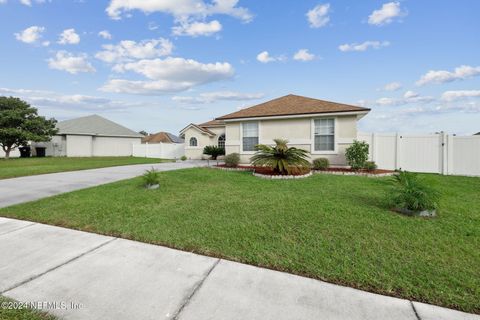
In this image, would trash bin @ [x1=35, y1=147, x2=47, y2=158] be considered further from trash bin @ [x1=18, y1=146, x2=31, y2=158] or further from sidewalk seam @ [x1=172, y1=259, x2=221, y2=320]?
→ sidewalk seam @ [x1=172, y1=259, x2=221, y2=320]

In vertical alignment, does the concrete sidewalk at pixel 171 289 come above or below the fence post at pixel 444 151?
below

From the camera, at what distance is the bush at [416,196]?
505 centimetres

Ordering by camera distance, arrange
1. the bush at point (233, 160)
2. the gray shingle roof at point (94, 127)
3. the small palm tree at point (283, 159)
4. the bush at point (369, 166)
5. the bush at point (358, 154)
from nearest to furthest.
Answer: the small palm tree at point (283, 159)
the bush at point (358, 154)
the bush at point (369, 166)
the bush at point (233, 160)
the gray shingle roof at point (94, 127)

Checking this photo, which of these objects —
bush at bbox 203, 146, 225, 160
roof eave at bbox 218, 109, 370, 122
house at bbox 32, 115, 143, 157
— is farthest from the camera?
house at bbox 32, 115, 143, 157

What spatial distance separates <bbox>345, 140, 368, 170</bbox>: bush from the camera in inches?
446

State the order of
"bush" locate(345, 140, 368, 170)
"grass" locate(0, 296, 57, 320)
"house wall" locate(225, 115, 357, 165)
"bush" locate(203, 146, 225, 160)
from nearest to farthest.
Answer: "grass" locate(0, 296, 57, 320)
"bush" locate(345, 140, 368, 170)
"house wall" locate(225, 115, 357, 165)
"bush" locate(203, 146, 225, 160)

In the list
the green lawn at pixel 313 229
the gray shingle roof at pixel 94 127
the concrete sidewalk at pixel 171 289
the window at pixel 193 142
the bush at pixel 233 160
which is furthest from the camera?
the gray shingle roof at pixel 94 127

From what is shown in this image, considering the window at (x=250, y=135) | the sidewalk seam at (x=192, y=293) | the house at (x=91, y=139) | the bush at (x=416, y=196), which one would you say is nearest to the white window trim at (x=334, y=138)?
the window at (x=250, y=135)

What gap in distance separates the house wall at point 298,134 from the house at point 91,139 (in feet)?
70.2

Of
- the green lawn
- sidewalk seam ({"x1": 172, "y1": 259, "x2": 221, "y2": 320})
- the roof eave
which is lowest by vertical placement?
sidewalk seam ({"x1": 172, "y1": 259, "x2": 221, "y2": 320})

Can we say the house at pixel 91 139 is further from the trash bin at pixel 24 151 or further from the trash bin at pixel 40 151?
the trash bin at pixel 24 151

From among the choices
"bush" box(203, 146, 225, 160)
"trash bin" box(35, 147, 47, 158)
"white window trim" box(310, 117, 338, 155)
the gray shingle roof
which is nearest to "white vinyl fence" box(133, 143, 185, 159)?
the gray shingle roof

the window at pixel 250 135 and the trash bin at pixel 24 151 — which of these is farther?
the trash bin at pixel 24 151

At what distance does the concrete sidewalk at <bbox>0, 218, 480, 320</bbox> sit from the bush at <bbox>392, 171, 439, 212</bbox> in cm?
319
